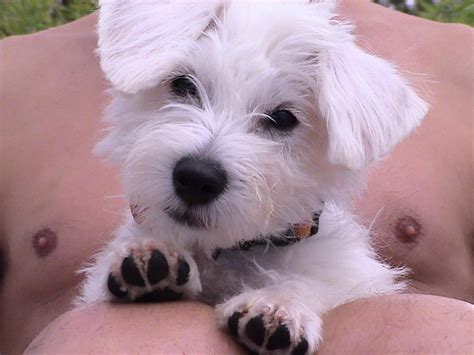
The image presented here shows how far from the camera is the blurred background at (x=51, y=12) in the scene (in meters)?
4.73

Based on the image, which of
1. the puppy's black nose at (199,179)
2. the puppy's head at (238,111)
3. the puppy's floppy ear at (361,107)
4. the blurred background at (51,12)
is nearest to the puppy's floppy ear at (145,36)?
the puppy's head at (238,111)

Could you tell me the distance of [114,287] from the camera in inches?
86.1

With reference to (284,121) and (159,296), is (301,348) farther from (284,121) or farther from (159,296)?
(284,121)

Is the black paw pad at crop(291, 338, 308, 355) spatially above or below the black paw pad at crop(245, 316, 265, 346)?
below

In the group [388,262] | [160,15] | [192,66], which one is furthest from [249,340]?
[388,262]

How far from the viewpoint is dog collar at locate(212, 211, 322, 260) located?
2381 mm

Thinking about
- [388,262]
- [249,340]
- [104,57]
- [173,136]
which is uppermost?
[104,57]

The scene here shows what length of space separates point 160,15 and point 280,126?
0.44 m

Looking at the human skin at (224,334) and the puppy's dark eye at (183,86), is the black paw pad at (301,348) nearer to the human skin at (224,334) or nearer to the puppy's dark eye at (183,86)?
the human skin at (224,334)

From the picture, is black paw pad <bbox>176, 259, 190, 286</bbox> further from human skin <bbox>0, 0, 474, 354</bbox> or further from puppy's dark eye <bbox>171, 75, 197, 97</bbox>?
human skin <bbox>0, 0, 474, 354</bbox>

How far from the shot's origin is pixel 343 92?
2.15 metres

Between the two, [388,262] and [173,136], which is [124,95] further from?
[388,262]

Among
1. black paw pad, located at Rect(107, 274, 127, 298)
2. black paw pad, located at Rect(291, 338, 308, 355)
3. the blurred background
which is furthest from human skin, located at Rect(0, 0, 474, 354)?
the blurred background

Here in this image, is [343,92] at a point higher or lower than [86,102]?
higher
